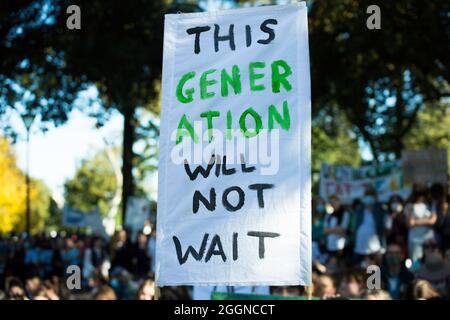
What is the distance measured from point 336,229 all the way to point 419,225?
176cm

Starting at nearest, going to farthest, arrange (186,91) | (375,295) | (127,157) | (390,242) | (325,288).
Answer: (186,91)
(375,295)
(325,288)
(390,242)
(127,157)

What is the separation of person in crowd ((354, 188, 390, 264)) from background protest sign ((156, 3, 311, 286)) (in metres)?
8.33

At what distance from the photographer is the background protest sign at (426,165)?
16203mm

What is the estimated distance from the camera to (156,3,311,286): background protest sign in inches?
201

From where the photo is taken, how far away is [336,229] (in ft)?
45.9

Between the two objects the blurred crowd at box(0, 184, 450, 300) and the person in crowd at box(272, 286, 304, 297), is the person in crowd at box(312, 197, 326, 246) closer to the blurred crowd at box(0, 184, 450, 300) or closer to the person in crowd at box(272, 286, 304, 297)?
the blurred crowd at box(0, 184, 450, 300)

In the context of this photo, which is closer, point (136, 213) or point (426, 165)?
point (426, 165)

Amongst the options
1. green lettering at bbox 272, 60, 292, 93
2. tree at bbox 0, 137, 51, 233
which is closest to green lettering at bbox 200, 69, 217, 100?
green lettering at bbox 272, 60, 292, 93

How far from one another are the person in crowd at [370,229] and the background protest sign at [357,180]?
370cm

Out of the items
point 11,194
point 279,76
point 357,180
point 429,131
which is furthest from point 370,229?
point 11,194

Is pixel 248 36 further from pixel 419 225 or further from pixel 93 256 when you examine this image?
pixel 93 256

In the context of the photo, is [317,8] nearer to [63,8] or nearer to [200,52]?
[63,8]

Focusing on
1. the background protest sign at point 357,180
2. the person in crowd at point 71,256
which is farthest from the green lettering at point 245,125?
the person in crowd at point 71,256

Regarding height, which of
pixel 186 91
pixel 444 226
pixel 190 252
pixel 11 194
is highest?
pixel 11 194
